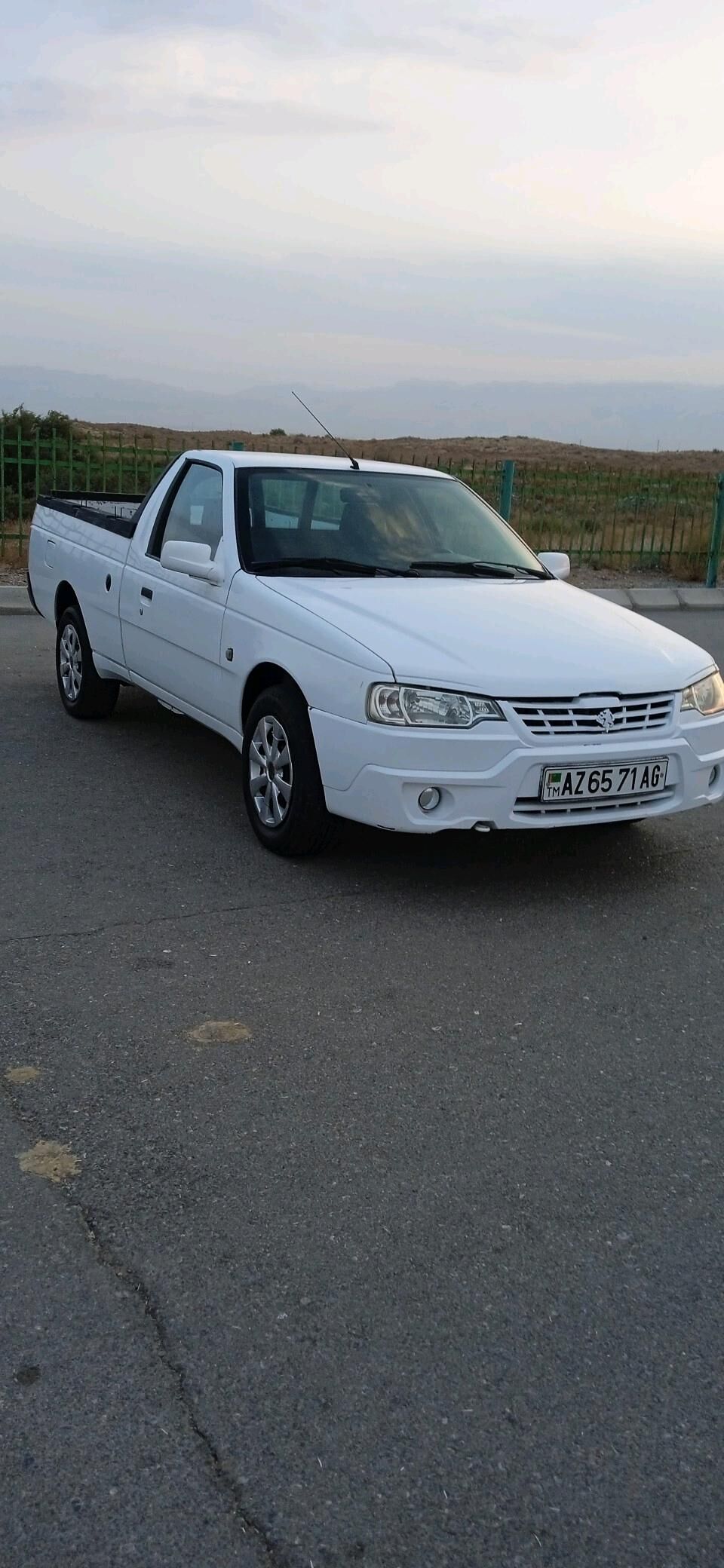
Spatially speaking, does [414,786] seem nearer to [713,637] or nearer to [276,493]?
[276,493]

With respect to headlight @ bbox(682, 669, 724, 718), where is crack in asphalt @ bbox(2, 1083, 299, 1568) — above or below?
below

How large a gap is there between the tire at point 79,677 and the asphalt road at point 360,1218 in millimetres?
2687

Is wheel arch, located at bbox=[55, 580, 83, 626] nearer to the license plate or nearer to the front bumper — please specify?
the front bumper

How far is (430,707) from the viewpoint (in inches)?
210

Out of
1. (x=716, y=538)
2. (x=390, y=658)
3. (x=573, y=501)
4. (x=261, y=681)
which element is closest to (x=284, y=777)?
(x=261, y=681)

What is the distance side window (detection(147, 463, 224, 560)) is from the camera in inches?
273

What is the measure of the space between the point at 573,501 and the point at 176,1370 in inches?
702

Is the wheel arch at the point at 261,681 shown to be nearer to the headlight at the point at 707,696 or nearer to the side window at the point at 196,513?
the side window at the point at 196,513

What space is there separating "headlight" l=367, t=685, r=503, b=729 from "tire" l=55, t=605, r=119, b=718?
3.38m

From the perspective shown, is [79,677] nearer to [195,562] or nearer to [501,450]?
[195,562]

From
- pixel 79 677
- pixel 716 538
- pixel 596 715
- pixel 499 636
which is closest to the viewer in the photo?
pixel 596 715

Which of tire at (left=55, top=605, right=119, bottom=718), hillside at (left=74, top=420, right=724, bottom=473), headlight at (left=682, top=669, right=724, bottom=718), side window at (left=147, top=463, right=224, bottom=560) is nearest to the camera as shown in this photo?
headlight at (left=682, top=669, right=724, bottom=718)

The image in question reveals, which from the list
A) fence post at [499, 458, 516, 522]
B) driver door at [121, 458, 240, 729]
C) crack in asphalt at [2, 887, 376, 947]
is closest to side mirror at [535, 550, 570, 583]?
driver door at [121, 458, 240, 729]

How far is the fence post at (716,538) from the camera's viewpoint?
62.9 feet
